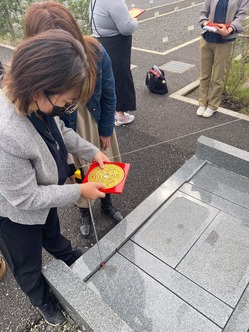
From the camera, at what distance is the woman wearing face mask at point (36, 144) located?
3.67 ft

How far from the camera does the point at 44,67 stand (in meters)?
1.09

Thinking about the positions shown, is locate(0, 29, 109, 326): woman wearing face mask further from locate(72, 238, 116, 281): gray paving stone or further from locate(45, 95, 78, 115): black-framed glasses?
locate(72, 238, 116, 281): gray paving stone

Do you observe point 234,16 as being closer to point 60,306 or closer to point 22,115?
point 22,115

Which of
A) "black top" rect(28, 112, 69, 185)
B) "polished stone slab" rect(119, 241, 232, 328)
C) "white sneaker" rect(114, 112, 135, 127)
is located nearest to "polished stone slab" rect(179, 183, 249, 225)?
"polished stone slab" rect(119, 241, 232, 328)

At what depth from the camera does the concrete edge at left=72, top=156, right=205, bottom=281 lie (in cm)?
232

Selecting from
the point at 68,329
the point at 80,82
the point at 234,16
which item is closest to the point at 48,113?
the point at 80,82

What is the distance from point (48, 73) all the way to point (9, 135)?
1.14 ft

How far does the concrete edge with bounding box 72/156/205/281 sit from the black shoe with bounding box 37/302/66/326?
1.01ft

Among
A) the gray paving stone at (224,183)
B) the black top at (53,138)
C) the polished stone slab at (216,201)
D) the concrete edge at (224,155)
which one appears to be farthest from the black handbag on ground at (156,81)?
the black top at (53,138)

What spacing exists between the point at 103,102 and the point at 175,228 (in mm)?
1390

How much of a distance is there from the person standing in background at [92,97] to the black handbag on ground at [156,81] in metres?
2.88

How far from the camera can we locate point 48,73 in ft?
3.61

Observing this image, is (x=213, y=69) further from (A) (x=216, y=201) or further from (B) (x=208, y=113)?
(A) (x=216, y=201)

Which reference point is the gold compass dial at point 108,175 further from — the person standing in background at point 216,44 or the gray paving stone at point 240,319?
the person standing in background at point 216,44
